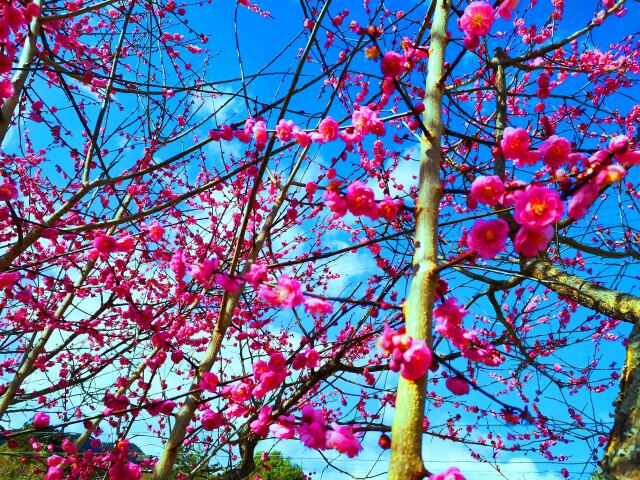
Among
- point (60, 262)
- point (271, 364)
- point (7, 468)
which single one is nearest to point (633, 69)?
point (271, 364)

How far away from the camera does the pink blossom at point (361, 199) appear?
2.02 metres

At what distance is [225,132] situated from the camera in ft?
10.9

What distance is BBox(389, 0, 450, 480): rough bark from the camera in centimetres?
140

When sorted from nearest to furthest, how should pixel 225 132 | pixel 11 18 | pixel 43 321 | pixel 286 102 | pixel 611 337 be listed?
pixel 286 102 → pixel 11 18 → pixel 225 132 → pixel 43 321 → pixel 611 337

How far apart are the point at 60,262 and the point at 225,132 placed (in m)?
3.04

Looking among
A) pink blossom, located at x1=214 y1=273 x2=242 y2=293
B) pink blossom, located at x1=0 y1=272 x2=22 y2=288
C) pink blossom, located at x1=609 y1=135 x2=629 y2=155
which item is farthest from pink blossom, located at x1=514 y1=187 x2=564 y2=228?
pink blossom, located at x1=0 y1=272 x2=22 y2=288

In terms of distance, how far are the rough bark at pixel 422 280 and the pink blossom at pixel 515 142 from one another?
0.32 metres

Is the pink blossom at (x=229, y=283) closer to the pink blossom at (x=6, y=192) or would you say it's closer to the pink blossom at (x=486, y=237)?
the pink blossom at (x=486, y=237)

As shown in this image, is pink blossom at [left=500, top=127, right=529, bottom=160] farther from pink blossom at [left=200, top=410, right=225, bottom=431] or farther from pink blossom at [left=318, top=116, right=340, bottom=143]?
pink blossom at [left=200, top=410, right=225, bottom=431]

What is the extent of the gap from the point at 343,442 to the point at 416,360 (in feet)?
1.70

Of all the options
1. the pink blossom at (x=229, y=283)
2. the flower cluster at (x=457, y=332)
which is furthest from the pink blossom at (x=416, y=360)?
the pink blossom at (x=229, y=283)

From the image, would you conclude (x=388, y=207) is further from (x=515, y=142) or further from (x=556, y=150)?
(x=556, y=150)

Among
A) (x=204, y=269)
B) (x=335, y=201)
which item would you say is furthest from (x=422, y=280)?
(x=204, y=269)

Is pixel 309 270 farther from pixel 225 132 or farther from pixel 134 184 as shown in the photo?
pixel 225 132
